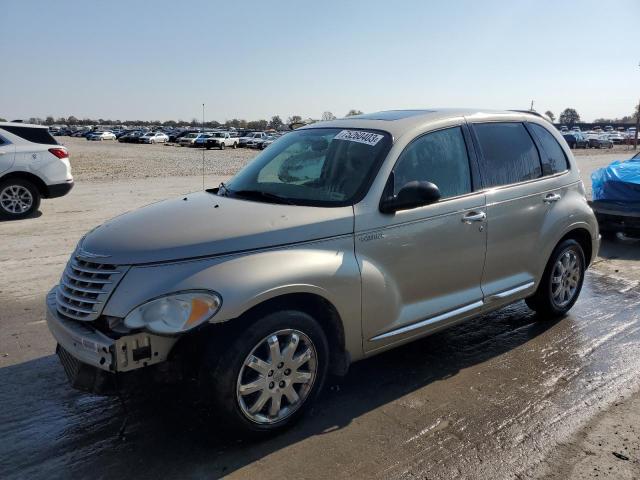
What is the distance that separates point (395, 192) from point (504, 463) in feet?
5.81

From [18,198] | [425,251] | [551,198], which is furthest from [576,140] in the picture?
[425,251]

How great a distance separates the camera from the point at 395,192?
3764 mm

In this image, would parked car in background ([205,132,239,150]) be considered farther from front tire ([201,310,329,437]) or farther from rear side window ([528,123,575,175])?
front tire ([201,310,329,437])

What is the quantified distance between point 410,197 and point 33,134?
9.50m

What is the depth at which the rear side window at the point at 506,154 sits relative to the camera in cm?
445

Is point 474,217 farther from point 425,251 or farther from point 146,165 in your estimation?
point 146,165

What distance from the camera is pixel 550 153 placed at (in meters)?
5.12

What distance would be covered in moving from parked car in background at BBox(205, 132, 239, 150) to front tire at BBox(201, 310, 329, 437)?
47.3 m

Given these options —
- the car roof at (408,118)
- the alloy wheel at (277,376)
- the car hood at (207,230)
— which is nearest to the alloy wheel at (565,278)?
the car roof at (408,118)

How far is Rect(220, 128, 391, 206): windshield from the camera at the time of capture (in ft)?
12.3

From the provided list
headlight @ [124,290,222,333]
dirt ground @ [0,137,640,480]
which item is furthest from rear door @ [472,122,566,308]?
headlight @ [124,290,222,333]

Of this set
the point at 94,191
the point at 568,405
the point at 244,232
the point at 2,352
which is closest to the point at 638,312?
the point at 568,405

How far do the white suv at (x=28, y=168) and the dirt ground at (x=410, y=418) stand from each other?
19.3 feet

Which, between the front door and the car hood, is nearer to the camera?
the car hood
